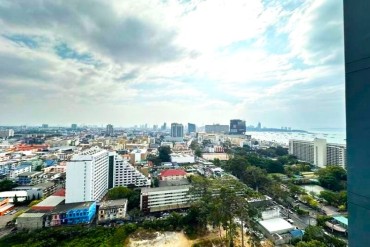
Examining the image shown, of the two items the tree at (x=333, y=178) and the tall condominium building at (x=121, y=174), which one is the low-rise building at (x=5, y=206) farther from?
the tree at (x=333, y=178)

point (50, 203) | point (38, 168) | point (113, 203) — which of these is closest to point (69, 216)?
point (113, 203)

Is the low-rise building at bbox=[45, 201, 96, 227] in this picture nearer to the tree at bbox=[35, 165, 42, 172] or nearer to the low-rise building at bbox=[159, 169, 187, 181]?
the low-rise building at bbox=[159, 169, 187, 181]

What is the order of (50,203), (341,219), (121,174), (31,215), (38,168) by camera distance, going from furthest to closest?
(38,168) → (121,174) → (50,203) → (31,215) → (341,219)

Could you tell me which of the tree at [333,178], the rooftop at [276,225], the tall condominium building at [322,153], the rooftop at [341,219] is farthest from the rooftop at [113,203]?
the tall condominium building at [322,153]

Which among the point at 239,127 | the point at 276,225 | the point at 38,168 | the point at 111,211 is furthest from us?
the point at 239,127

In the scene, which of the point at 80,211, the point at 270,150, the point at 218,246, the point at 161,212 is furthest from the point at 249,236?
the point at 270,150

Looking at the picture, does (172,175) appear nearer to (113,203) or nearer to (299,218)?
(113,203)

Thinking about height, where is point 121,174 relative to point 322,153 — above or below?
below

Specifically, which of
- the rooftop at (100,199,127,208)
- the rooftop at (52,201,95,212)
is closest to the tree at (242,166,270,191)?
the rooftop at (100,199,127,208)
